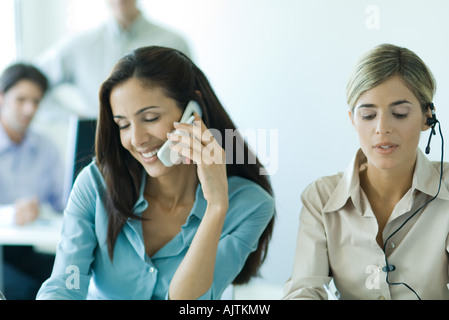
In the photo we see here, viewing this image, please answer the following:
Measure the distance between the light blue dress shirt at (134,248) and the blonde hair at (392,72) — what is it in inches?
12.2

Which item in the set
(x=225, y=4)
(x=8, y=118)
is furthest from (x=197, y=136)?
(x=8, y=118)

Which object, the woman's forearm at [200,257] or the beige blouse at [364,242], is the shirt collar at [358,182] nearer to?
the beige blouse at [364,242]

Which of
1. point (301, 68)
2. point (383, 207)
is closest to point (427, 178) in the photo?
point (383, 207)

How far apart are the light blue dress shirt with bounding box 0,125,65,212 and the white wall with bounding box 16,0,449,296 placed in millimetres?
972

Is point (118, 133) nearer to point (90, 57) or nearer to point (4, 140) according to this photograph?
point (90, 57)

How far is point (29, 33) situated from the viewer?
5.81 ft

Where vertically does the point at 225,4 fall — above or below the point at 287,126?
above

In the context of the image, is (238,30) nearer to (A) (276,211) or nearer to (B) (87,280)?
(A) (276,211)

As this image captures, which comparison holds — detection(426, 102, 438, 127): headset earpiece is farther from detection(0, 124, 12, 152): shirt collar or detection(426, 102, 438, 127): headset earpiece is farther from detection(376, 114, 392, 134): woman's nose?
detection(0, 124, 12, 152): shirt collar

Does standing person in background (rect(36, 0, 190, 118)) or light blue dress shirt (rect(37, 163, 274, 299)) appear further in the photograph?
standing person in background (rect(36, 0, 190, 118))

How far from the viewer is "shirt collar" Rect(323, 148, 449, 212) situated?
936 millimetres

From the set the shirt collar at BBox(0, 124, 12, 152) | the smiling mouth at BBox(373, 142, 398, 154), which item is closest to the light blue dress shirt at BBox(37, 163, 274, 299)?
the smiling mouth at BBox(373, 142, 398, 154)

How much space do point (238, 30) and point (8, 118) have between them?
1.16 meters
